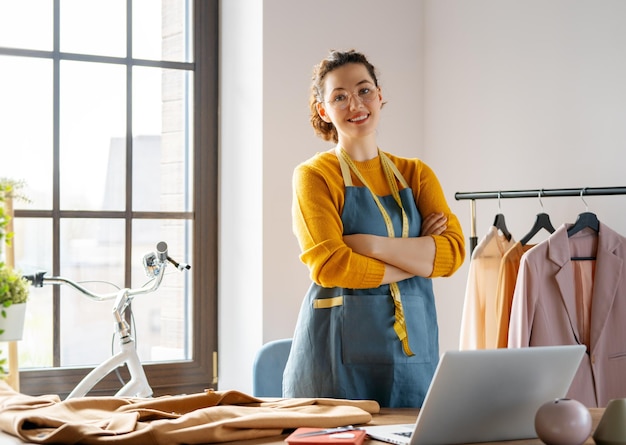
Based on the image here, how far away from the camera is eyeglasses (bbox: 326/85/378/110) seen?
2506 mm

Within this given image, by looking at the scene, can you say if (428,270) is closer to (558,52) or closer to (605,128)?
(605,128)

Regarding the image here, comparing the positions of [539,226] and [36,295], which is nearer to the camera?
[539,226]

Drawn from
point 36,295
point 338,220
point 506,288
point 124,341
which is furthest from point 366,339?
point 36,295

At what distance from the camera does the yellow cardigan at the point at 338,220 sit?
91.1 inches

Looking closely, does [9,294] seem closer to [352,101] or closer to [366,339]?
[366,339]

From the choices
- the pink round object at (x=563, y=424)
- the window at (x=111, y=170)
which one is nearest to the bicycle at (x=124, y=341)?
the window at (x=111, y=170)

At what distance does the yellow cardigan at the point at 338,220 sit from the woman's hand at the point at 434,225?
0.02 meters

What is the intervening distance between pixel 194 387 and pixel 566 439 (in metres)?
2.26

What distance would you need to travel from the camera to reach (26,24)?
324cm

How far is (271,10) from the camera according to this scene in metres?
3.29

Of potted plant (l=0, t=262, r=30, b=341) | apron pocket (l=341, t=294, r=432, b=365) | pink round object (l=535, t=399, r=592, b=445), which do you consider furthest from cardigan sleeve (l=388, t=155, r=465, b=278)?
potted plant (l=0, t=262, r=30, b=341)

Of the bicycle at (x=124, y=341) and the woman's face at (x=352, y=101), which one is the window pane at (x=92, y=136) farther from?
the woman's face at (x=352, y=101)

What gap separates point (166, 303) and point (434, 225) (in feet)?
4.54

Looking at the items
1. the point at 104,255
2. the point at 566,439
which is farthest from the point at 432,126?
the point at 566,439
